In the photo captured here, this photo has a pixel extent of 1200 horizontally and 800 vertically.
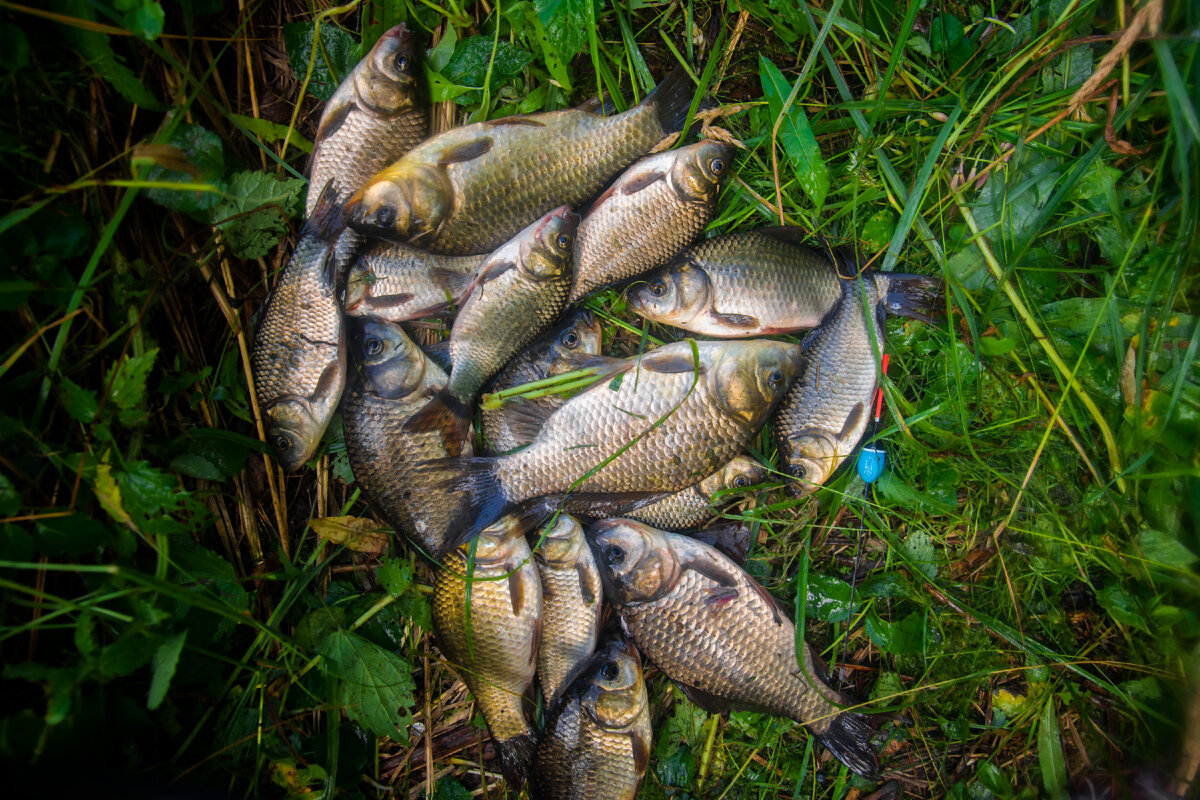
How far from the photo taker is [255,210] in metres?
2.54

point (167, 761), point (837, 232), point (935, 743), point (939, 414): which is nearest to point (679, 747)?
point (935, 743)

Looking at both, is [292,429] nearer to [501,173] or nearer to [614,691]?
[501,173]

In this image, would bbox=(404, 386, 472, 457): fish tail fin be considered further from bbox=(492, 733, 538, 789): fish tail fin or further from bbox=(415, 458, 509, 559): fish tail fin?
bbox=(492, 733, 538, 789): fish tail fin

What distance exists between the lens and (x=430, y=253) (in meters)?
2.70

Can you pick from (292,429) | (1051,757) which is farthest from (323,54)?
(1051,757)

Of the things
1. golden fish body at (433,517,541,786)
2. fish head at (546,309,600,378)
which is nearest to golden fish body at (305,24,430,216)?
fish head at (546,309,600,378)

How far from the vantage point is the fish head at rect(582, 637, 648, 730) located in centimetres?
267

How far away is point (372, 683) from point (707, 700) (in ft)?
5.16

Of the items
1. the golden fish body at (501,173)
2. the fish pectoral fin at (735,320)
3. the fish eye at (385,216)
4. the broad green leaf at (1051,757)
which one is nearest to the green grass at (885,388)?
the broad green leaf at (1051,757)

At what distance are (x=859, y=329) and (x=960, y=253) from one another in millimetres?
586

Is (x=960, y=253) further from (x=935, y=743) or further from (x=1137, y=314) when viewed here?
(x=935, y=743)

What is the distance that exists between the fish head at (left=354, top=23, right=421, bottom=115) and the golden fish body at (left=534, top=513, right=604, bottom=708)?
2046 millimetres

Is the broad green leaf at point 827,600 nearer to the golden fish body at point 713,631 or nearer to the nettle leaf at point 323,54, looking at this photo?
the golden fish body at point 713,631

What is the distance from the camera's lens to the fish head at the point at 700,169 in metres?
2.57
